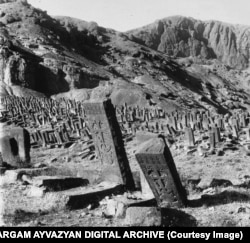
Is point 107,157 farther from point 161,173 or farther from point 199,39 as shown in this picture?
point 199,39

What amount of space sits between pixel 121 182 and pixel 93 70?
158 feet

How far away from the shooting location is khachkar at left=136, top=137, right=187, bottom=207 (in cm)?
827

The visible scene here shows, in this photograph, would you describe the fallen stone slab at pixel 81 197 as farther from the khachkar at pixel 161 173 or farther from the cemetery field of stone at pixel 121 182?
the khachkar at pixel 161 173

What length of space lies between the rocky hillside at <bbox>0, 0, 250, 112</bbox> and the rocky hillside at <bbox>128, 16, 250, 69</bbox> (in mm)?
16927

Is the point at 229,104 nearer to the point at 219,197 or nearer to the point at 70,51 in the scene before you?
the point at 70,51

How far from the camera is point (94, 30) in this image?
95.9 metres

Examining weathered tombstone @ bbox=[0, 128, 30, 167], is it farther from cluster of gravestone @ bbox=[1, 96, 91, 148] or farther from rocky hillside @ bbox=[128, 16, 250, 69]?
rocky hillside @ bbox=[128, 16, 250, 69]

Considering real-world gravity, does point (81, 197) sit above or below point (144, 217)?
below

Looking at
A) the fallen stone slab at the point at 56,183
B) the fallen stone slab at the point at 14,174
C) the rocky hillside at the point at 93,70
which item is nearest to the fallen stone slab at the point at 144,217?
the fallen stone slab at the point at 56,183

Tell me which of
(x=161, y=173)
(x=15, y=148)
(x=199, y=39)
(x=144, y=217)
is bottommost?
(x=199, y=39)

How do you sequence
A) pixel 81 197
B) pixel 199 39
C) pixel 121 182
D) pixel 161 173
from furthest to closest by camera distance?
pixel 199 39, pixel 121 182, pixel 81 197, pixel 161 173

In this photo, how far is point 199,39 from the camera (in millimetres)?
143250

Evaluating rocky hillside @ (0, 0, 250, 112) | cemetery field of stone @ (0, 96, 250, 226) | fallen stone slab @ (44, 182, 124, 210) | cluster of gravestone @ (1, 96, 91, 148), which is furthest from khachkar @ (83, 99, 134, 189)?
rocky hillside @ (0, 0, 250, 112)

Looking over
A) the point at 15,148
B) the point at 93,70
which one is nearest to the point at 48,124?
the point at 15,148
